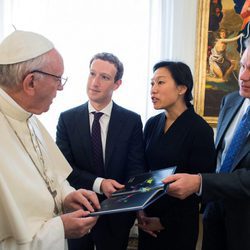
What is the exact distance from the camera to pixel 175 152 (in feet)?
6.49

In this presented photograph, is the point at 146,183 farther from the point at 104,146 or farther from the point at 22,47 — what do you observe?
the point at 22,47

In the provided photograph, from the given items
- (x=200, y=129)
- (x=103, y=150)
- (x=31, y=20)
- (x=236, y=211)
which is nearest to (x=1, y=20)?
(x=31, y=20)

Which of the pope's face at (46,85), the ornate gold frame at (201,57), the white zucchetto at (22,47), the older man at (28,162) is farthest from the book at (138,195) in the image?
the ornate gold frame at (201,57)

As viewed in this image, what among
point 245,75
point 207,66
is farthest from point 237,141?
point 207,66

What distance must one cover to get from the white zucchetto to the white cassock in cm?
15

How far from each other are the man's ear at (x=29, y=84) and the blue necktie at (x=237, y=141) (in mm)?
1171

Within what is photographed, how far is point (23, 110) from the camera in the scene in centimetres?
141

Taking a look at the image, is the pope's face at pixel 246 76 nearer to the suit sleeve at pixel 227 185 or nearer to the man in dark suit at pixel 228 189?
the man in dark suit at pixel 228 189

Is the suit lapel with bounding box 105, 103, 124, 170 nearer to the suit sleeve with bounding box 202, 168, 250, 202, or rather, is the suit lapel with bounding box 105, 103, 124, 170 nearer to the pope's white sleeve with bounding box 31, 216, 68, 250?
the suit sleeve with bounding box 202, 168, 250, 202

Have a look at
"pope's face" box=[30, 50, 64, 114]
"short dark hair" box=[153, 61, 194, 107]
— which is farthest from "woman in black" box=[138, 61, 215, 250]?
"pope's face" box=[30, 50, 64, 114]

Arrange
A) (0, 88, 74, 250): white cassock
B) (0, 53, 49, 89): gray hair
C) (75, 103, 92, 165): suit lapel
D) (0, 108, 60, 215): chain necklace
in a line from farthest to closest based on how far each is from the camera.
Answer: (75, 103, 92, 165): suit lapel
(0, 108, 60, 215): chain necklace
(0, 53, 49, 89): gray hair
(0, 88, 74, 250): white cassock

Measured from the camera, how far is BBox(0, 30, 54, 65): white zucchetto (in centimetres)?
135

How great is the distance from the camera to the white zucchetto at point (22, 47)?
1348 millimetres

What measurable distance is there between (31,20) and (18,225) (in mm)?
2501
